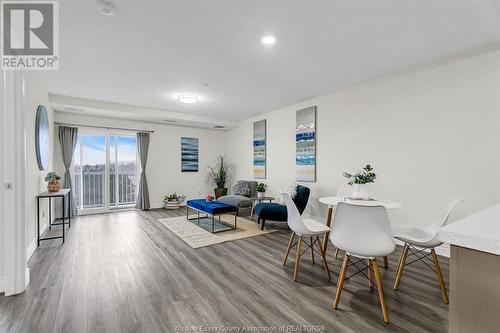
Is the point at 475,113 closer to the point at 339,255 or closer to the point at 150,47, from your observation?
the point at 339,255

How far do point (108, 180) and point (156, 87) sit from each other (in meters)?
3.13

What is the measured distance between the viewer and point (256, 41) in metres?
2.59

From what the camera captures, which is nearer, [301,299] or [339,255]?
[301,299]

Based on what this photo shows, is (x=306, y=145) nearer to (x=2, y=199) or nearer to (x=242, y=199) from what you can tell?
(x=242, y=199)

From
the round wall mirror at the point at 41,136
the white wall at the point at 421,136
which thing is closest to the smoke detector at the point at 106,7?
the round wall mirror at the point at 41,136

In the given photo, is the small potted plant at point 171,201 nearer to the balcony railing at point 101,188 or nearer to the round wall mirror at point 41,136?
the balcony railing at point 101,188

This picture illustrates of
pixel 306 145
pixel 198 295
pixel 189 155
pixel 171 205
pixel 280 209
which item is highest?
pixel 306 145

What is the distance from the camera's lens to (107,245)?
345cm

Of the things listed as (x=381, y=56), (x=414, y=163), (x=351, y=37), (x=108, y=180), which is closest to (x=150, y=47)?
(x=351, y=37)

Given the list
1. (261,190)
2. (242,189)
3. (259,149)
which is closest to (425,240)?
(261,190)

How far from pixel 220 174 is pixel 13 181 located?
536 centimetres

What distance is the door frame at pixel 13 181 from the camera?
80.8 inches

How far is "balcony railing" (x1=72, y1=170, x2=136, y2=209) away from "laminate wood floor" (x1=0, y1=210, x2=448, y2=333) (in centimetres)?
252

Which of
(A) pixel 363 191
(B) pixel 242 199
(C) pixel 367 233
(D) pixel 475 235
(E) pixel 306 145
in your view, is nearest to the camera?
(D) pixel 475 235
